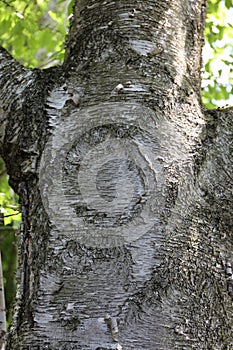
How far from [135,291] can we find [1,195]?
2387mm

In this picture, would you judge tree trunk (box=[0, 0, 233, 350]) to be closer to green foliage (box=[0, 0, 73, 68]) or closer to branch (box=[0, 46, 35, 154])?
branch (box=[0, 46, 35, 154])

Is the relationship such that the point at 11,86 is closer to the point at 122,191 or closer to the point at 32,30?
the point at 122,191

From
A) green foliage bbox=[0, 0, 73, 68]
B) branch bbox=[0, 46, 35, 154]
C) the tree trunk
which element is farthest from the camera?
green foliage bbox=[0, 0, 73, 68]

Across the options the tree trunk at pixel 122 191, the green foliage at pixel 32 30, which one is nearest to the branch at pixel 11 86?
the tree trunk at pixel 122 191

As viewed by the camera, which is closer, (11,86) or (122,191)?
(122,191)

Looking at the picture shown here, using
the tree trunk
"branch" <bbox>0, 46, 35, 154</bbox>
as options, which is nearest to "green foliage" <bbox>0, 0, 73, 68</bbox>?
"branch" <bbox>0, 46, 35, 154</bbox>

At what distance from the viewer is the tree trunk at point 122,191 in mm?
1240

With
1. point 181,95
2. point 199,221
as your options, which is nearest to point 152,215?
point 199,221

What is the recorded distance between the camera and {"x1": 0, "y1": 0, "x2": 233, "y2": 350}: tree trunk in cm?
124

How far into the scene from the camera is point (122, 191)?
1.32 m

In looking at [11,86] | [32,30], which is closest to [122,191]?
Result: [11,86]

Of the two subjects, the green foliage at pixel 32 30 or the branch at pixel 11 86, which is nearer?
the branch at pixel 11 86

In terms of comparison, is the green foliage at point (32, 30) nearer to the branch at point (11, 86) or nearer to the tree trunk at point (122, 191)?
the branch at point (11, 86)

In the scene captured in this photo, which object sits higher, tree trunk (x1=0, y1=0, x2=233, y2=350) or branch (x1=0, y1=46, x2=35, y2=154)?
branch (x1=0, y1=46, x2=35, y2=154)
